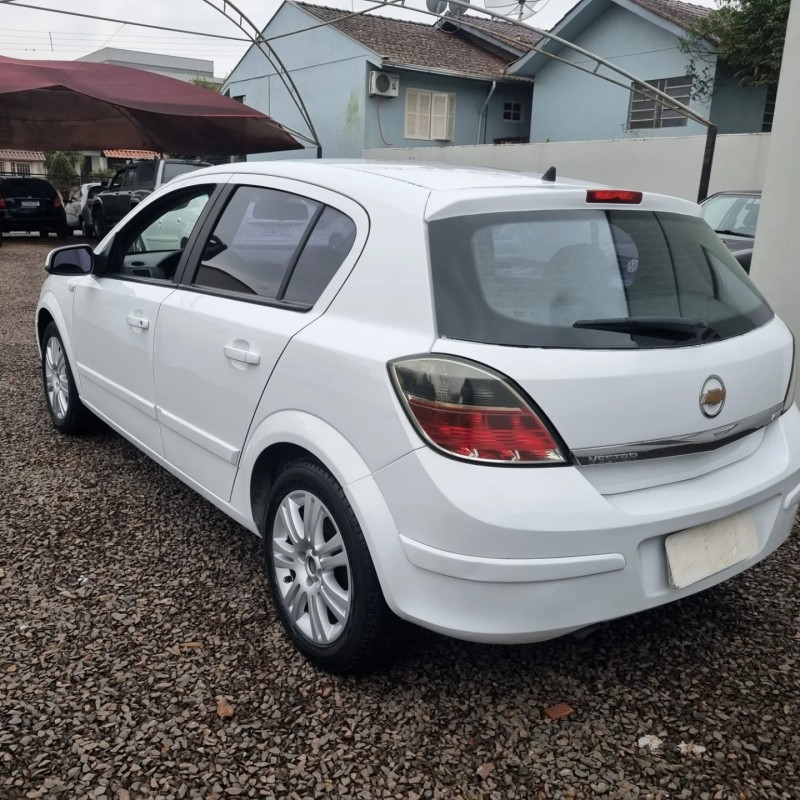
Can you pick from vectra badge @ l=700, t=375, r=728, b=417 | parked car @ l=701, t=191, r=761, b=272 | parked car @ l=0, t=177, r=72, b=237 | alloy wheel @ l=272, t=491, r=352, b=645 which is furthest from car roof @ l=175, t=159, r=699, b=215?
parked car @ l=0, t=177, r=72, b=237

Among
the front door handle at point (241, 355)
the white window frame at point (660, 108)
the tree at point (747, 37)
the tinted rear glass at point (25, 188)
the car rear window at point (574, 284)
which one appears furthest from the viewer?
the tinted rear glass at point (25, 188)

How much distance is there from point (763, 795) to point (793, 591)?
1249 mm

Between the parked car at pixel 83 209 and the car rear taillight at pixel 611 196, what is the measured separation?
62.2ft

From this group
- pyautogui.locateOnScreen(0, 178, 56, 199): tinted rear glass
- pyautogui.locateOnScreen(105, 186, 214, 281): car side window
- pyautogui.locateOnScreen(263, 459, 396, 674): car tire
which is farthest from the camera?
pyautogui.locateOnScreen(0, 178, 56, 199): tinted rear glass

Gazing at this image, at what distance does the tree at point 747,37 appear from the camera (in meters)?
Result: 15.8

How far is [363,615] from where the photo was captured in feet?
7.58

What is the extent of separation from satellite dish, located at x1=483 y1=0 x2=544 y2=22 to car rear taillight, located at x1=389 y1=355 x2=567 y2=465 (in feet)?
45.7

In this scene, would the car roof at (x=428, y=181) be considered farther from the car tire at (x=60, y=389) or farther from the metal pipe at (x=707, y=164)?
the metal pipe at (x=707, y=164)

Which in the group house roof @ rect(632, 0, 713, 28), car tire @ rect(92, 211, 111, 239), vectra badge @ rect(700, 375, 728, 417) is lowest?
car tire @ rect(92, 211, 111, 239)

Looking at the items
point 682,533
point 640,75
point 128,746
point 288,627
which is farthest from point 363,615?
point 640,75

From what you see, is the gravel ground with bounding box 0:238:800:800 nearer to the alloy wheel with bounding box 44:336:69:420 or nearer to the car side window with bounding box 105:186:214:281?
the car side window with bounding box 105:186:214:281

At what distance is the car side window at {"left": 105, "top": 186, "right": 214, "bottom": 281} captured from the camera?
3.55 meters

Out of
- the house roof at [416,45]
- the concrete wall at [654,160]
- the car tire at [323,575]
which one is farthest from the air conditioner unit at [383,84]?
the car tire at [323,575]

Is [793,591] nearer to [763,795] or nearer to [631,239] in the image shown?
[763,795]
